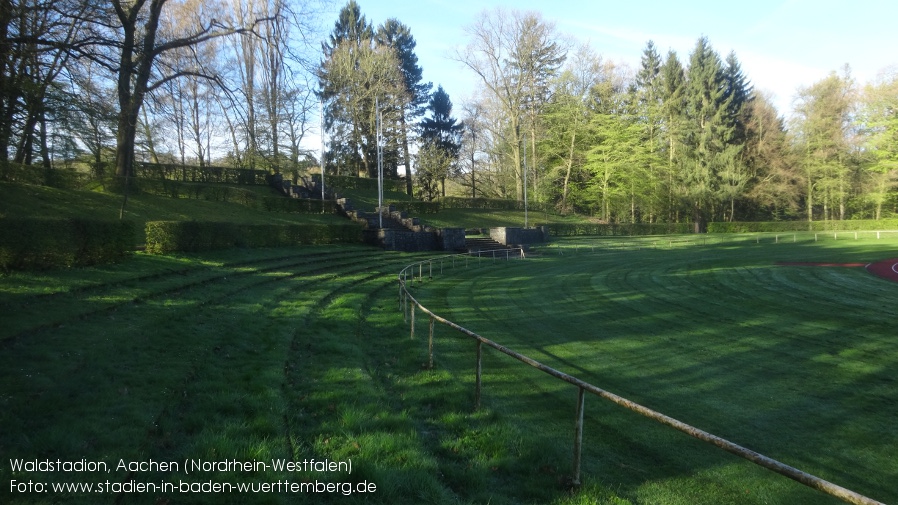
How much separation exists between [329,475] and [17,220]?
10094 millimetres

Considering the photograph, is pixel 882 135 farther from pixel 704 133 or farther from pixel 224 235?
pixel 224 235

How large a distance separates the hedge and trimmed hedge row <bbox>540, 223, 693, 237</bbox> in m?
34.7

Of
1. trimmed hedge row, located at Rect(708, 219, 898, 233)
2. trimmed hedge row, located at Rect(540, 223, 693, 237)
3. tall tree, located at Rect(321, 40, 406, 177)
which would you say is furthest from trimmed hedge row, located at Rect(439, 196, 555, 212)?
trimmed hedge row, located at Rect(708, 219, 898, 233)

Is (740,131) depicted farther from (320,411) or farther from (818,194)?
(320,411)

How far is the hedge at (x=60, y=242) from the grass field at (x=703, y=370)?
8.49m

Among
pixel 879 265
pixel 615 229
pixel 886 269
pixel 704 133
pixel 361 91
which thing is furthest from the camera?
pixel 704 133

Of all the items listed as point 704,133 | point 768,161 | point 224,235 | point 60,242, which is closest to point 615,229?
point 704,133

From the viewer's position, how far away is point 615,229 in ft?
170

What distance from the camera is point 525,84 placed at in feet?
175

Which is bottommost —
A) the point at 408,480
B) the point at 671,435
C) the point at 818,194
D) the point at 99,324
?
the point at 671,435

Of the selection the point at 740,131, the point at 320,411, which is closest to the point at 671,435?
the point at 320,411

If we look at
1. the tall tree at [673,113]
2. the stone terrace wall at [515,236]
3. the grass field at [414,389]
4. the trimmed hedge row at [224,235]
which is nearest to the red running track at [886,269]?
the grass field at [414,389]

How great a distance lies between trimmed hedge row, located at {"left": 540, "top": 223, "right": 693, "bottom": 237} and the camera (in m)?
47.1

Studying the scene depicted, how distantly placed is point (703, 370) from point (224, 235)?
16.0 metres
